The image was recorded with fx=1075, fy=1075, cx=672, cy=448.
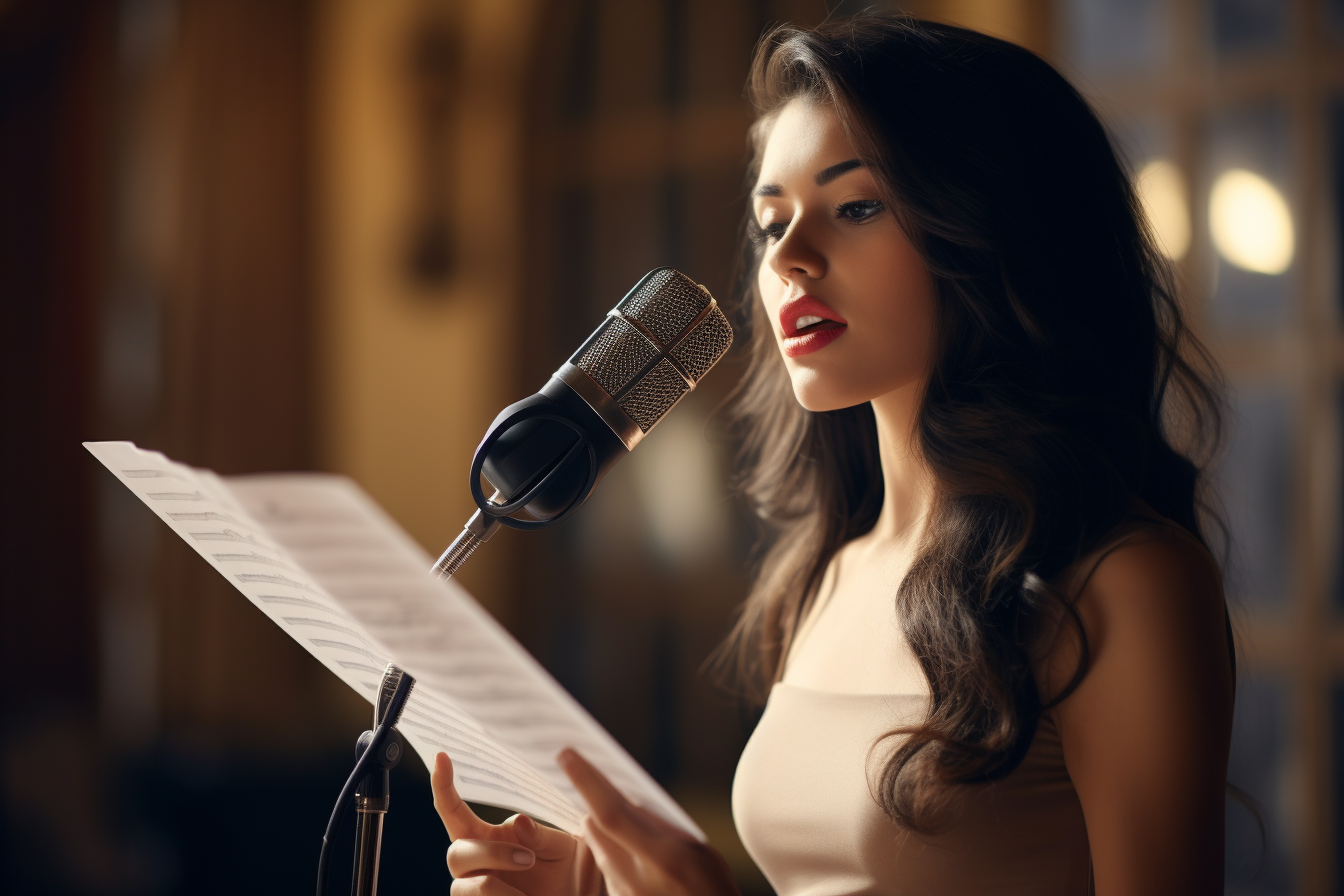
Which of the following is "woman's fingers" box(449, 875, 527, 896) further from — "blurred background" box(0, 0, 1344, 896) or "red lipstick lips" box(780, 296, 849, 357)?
"blurred background" box(0, 0, 1344, 896)

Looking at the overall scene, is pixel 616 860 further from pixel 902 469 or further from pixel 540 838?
pixel 902 469

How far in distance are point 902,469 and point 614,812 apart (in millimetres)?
564

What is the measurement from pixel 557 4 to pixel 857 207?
2.88 metres

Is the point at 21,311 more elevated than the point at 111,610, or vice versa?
the point at 21,311

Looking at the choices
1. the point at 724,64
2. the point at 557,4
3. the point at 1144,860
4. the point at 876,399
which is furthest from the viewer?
the point at 557,4

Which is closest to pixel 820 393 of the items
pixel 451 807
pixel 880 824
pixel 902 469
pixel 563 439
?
pixel 902 469

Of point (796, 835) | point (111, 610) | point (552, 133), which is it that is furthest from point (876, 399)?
point (111, 610)

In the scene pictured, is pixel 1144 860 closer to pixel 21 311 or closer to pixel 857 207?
pixel 857 207

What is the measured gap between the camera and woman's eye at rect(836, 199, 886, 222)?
1000 mm

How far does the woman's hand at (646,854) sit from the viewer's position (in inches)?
27.2

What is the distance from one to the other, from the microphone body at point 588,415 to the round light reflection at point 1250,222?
6.79ft

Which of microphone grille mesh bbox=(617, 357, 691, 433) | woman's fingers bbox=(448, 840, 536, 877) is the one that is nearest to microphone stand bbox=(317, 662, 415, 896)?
woman's fingers bbox=(448, 840, 536, 877)

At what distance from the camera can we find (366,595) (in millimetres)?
560

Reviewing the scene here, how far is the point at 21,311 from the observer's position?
3.63 meters
